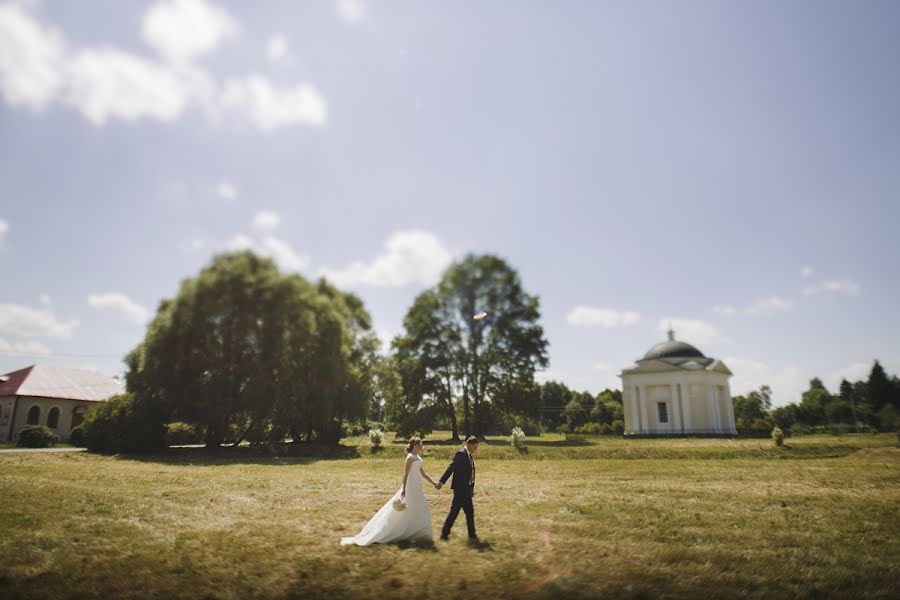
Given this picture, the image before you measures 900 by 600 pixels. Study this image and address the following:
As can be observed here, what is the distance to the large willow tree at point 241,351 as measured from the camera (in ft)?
104

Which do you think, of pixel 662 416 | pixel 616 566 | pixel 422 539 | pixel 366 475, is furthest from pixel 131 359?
pixel 662 416

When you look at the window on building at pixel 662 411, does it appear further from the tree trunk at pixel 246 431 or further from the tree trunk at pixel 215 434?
the tree trunk at pixel 215 434

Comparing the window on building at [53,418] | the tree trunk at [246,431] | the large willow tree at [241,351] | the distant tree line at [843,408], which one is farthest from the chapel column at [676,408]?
the window on building at [53,418]

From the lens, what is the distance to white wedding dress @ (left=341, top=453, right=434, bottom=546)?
8.53 meters

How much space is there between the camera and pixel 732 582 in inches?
260

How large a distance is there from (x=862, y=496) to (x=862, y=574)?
905cm

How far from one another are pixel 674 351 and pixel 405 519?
191 feet

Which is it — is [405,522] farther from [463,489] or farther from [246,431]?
[246,431]

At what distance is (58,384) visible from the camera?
148 ft

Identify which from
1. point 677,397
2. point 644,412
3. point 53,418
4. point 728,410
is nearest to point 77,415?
point 53,418

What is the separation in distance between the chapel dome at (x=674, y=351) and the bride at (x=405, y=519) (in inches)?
2261

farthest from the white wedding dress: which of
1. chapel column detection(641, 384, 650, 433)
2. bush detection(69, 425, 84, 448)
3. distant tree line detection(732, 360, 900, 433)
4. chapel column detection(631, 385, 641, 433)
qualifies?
distant tree line detection(732, 360, 900, 433)

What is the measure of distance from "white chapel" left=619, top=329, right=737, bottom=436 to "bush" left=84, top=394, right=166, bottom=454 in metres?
45.0

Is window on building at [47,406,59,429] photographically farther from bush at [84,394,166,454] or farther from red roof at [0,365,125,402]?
bush at [84,394,166,454]
